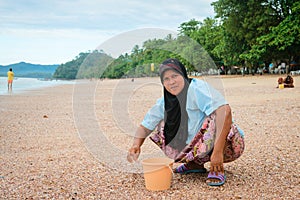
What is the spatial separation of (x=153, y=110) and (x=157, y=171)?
24.0 inches

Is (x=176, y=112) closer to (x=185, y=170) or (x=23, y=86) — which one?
(x=185, y=170)

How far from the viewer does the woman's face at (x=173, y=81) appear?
326cm

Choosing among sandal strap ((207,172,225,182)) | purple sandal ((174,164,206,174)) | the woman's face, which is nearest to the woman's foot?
purple sandal ((174,164,206,174))

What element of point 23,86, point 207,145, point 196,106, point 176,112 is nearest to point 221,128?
point 207,145

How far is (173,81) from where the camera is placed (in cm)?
326

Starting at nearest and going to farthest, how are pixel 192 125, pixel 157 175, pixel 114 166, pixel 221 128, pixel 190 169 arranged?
1. pixel 221 128
2. pixel 157 175
3. pixel 192 125
4. pixel 190 169
5. pixel 114 166

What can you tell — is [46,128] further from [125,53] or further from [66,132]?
[125,53]

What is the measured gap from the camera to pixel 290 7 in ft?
96.1

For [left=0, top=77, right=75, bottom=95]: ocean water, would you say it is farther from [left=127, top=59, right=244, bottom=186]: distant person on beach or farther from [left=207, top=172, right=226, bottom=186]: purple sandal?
[left=207, top=172, right=226, bottom=186]: purple sandal

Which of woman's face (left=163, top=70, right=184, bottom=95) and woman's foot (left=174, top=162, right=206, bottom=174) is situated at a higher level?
woman's face (left=163, top=70, right=184, bottom=95)

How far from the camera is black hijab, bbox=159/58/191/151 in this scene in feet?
10.7

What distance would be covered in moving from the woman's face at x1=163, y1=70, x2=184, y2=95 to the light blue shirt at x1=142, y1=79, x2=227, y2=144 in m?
0.10

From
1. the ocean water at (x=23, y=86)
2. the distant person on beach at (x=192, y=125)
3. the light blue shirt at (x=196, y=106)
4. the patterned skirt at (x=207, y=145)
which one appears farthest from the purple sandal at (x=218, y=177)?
the ocean water at (x=23, y=86)

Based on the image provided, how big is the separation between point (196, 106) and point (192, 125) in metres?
0.18
